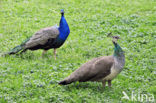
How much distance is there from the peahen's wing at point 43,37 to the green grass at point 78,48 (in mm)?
361

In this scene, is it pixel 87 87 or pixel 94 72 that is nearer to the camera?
pixel 94 72

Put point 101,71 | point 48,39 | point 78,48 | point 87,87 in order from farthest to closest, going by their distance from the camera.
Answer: point 78,48
point 48,39
point 87,87
point 101,71

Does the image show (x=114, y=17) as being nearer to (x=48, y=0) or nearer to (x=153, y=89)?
(x=48, y=0)

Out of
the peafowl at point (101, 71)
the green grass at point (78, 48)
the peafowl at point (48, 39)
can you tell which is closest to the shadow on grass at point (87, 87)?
the green grass at point (78, 48)

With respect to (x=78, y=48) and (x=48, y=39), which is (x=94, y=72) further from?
(x=78, y=48)

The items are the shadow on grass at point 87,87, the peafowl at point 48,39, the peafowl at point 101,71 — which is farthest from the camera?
the peafowl at point 48,39

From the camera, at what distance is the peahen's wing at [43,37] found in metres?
8.95

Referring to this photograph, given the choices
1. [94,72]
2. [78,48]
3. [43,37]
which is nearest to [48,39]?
[43,37]

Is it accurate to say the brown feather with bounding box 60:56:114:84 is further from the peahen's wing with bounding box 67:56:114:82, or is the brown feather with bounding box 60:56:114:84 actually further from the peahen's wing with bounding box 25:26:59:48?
the peahen's wing with bounding box 25:26:59:48

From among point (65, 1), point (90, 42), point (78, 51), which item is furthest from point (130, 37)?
point (65, 1)

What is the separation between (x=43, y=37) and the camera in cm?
898

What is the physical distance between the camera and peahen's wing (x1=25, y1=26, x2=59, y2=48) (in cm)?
895

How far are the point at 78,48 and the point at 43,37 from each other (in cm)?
137

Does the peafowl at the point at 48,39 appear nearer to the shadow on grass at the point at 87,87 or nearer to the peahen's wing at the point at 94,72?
the shadow on grass at the point at 87,87
